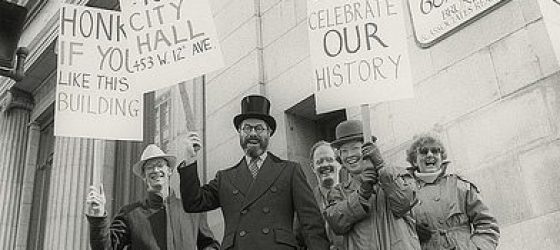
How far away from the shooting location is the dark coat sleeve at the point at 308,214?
5512 mm

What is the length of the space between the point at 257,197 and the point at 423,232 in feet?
4.23

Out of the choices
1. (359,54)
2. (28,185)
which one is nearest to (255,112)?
(359,54)

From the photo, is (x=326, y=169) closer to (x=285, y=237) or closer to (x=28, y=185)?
(x=285, y=237)

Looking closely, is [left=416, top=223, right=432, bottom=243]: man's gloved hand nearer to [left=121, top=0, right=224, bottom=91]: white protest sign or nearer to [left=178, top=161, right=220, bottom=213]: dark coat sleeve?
[left=178, top=161, right=220, bottom=213]: dark coat sleeve

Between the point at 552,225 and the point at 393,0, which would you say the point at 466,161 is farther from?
the point at 393,0

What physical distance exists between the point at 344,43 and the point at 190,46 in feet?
6.10

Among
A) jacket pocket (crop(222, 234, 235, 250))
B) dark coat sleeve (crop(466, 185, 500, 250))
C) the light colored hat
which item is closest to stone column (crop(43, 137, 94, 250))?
the light colored hat

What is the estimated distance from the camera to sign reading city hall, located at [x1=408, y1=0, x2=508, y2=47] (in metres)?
6.89

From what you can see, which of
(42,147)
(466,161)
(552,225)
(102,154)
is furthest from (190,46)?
(42,147)

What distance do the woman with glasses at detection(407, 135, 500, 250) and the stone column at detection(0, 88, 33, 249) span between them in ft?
42.3

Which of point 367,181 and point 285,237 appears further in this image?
point 285,237

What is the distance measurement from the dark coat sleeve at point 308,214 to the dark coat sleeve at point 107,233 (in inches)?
68.5

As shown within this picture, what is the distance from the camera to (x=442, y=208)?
5.44 m

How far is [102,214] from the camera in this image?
6.43m
